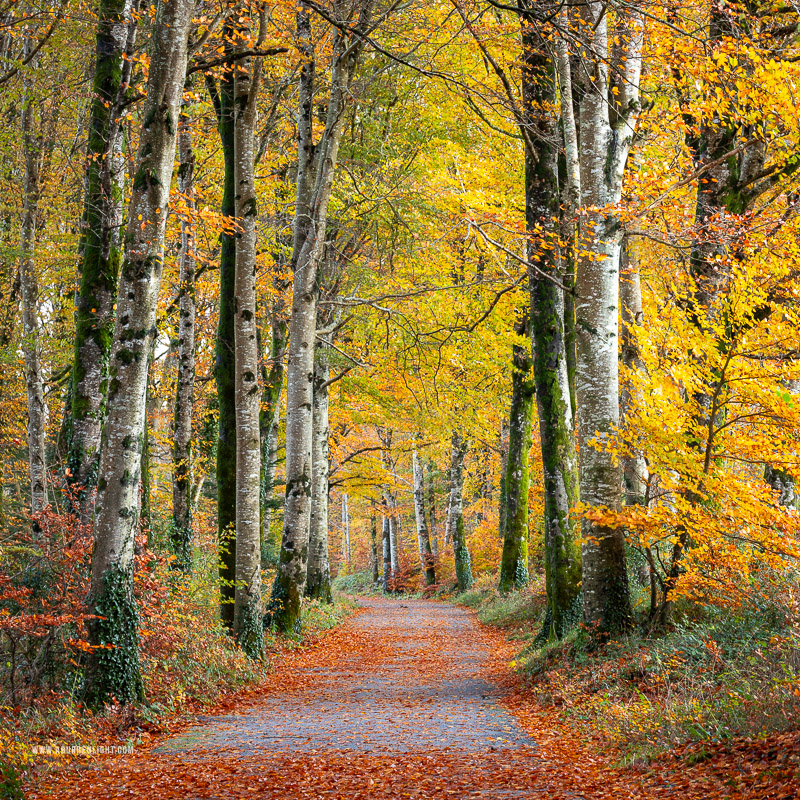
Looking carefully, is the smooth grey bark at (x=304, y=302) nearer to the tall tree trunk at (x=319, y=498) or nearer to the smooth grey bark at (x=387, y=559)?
the tall tree trunk at (x=319, y=498)

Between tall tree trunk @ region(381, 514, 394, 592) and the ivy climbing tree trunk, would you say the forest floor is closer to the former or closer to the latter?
the ivy climbing tree trunk

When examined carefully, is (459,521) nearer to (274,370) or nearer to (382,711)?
(274,370)

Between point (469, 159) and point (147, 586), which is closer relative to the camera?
point (147, 586)

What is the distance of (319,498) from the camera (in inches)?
745

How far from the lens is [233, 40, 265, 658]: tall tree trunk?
10812 millimetres

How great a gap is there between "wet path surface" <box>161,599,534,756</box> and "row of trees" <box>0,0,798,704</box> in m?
1.36

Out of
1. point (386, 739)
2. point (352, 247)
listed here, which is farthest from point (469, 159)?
point (386, 739)

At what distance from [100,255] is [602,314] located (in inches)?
285

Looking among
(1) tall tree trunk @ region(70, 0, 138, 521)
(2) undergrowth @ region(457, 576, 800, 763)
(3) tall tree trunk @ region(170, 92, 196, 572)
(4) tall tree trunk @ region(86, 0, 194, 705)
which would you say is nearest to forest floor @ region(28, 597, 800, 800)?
(2) undergrowth @ region(457, 576, 800, 763)

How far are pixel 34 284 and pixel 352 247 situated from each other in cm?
784

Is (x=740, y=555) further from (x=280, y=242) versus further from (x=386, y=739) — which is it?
(x=280, y=242)

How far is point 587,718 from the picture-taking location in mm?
7055

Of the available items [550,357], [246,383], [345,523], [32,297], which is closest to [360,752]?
[246,383]

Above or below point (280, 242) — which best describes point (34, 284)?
below
